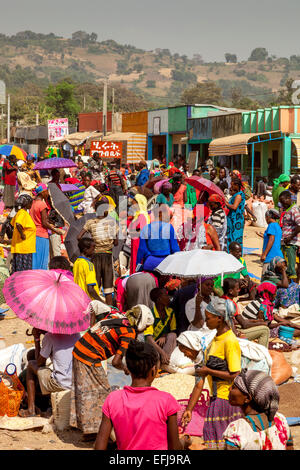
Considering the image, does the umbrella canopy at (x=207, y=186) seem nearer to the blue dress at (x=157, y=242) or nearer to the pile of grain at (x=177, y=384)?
the blue dress at (x=157, y=242)

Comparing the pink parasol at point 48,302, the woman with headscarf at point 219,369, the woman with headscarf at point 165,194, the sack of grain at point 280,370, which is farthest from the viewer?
the woman with headscarf at point 165,194

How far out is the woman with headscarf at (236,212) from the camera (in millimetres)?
10461

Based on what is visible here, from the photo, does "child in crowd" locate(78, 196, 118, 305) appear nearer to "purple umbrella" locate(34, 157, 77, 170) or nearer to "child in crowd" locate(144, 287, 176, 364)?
"child in crowd" locate(144, 287, 176, 364)

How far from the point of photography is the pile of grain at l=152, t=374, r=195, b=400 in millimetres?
6289

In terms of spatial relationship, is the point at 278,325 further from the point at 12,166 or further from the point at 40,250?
the point at 12,166

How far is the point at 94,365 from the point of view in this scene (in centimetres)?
548

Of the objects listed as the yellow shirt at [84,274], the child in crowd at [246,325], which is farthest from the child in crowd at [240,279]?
the yellow shirt at [84,274]

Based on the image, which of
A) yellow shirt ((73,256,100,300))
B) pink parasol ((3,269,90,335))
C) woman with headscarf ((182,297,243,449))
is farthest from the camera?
yellow shirt ((73,256,100,300))

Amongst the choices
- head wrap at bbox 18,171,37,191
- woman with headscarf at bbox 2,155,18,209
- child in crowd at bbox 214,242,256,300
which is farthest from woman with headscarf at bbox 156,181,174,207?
woman with headscarf at bbox 2,155,18,209

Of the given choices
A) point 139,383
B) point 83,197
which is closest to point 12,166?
point 83,197

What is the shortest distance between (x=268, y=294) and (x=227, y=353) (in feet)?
12.6

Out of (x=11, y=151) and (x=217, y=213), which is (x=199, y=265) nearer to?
(x=217, y=213)

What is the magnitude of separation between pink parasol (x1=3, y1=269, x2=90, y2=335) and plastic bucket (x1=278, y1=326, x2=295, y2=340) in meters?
3.16

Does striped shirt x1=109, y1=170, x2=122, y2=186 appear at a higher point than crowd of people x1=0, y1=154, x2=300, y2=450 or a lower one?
higher
